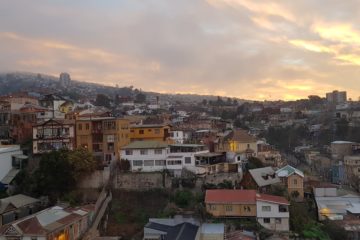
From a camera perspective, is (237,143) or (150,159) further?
(237,143)

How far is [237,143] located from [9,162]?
18950mm

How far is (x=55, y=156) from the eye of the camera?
93.0ft

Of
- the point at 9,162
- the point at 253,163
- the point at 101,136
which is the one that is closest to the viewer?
the point at 9,162

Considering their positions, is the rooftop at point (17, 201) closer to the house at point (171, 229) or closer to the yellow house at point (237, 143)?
the house at point (171, 229)

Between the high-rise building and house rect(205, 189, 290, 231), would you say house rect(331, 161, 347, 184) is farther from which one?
the high-rise building

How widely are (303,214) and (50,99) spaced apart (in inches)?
1164

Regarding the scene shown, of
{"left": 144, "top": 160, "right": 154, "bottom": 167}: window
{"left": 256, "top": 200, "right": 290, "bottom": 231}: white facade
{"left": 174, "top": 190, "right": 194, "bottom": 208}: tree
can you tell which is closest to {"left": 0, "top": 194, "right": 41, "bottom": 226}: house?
{"left": 144, "top": 160, "right": 154, "bottom": 167}: window

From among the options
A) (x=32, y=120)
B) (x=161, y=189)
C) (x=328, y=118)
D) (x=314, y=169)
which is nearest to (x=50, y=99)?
(x=32, y=120)

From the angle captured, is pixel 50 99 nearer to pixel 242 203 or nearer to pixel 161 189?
pixel 161 189

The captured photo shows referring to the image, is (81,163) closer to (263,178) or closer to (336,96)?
(263,178)

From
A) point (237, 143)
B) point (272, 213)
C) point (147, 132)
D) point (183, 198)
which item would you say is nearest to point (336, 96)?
point (237, 143)

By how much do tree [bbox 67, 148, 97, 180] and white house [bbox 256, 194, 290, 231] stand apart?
1147 centimetres

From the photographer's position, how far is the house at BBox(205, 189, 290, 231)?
26922mm

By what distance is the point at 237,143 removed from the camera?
124ft
